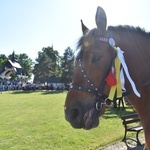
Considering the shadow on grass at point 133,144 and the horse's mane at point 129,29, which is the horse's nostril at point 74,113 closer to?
the horse's mane at point 129,29

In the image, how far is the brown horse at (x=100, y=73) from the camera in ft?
8.65

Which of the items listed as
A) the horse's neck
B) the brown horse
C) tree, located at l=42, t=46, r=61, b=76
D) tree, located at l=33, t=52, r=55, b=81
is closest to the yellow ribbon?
the brown horse

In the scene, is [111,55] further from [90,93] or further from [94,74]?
[90,93]

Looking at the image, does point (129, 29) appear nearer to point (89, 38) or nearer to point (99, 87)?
point (89, 38)

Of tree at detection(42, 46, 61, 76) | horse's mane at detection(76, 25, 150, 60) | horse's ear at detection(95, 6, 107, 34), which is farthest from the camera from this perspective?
tree at detection(42, 46, 61, 76)

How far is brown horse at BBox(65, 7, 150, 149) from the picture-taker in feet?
8.65

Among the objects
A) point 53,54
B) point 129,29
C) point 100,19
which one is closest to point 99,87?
point 100,19

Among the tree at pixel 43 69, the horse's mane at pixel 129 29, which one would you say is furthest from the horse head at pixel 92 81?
the tree at pixel 43 69

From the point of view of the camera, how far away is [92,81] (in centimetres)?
266

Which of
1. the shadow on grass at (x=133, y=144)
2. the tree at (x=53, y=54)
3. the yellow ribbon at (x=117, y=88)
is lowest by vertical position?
the shadow on grass at (x=133, y=144)

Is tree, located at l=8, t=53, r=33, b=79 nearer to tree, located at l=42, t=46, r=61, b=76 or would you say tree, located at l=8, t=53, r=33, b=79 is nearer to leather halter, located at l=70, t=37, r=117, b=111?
tree, located at l=42, t=46, r=61, b=76

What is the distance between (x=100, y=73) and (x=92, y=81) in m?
0.12

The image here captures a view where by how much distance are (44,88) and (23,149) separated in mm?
50737

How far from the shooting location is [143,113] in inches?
113
